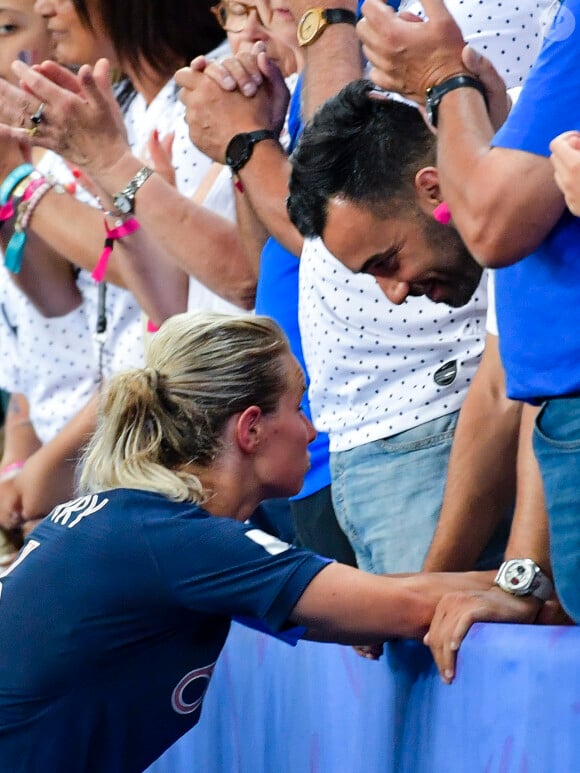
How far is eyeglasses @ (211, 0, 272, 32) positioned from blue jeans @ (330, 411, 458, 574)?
3.17ft

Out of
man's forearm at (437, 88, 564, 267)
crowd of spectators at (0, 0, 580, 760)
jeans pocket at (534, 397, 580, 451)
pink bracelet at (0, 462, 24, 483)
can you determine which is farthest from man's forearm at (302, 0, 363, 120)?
A: pink bracelet at (0, 462, 24, 483)

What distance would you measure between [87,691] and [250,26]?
1.49m

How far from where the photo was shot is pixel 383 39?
1855 mm

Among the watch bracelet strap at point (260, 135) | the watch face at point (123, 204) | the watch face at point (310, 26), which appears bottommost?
the watch face at point (123, 204)

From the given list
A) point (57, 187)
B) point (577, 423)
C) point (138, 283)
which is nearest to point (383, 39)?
point (577, 423)

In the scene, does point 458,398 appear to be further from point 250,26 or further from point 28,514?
point 28,514

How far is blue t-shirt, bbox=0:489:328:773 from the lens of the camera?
6.42 ft

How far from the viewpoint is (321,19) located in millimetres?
2576

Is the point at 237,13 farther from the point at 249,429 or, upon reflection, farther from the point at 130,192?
the point at 249,429

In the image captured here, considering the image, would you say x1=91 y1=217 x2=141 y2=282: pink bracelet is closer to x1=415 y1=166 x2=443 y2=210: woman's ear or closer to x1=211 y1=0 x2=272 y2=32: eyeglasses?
x1=211 y1=0 x2=272 y2=32: eyeglasses

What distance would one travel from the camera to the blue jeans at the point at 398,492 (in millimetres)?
2340

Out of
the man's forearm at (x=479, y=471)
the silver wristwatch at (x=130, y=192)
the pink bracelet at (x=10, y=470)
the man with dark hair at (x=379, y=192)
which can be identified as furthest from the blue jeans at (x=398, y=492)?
the pink bracelet at (x=10, y=470)

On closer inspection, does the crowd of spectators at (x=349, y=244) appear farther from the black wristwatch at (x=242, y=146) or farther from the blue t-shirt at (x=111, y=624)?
the blue t-shirt at (x=111, y=624)

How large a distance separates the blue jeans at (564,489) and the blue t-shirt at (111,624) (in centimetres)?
37
